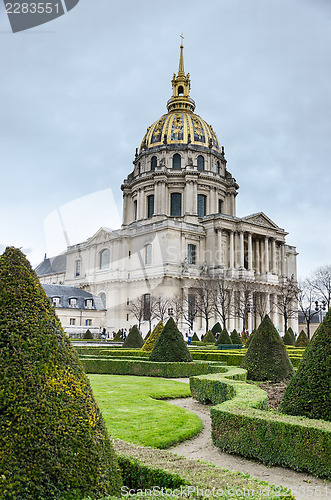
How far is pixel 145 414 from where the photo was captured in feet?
29.3

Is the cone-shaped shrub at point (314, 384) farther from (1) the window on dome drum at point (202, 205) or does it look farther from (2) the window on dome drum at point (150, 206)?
(2) the window on dome drum at point (150, 206)

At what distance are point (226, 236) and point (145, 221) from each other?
40.4 feet

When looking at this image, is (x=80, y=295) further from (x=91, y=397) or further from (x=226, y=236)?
(x=91, y=397)

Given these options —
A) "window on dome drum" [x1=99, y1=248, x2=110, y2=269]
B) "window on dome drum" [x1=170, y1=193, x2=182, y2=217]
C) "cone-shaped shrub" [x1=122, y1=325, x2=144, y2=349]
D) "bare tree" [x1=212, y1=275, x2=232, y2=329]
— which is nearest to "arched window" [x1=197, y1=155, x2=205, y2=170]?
"window on dome drum" [x1=170, y1=193, x2=182, y2=217]

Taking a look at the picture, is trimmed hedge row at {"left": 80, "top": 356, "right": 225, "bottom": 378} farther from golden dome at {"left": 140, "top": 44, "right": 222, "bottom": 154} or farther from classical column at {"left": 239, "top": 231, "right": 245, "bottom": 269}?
golden dome at {"left": 140, "top": 44, "right": 222, "bottom": 154}

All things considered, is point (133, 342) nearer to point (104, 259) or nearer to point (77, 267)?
point (104, 259)

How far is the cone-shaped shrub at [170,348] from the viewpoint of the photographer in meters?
16.6

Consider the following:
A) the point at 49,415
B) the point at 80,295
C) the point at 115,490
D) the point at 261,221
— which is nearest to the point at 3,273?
the point at 49,415

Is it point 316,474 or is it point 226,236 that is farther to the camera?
point 226,236

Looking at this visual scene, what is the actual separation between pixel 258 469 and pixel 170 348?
428 inches

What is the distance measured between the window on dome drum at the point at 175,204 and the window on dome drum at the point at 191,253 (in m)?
7.81

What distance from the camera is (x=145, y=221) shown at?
60438 mm

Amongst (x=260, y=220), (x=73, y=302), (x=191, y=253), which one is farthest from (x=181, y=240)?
(x=73, y=302)

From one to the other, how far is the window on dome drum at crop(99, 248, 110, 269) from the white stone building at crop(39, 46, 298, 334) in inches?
5.9
